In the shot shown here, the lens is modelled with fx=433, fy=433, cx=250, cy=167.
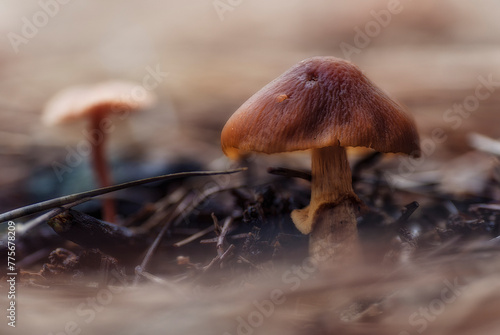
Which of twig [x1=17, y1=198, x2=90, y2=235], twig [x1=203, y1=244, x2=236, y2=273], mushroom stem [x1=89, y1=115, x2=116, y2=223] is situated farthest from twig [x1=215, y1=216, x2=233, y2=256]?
mushroom stem [x1=89, y1=115, x2=116, y2=223]

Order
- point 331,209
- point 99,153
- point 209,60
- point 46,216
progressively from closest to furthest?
point 46,216 < point 331,209 < point 99,153 < point 209,60

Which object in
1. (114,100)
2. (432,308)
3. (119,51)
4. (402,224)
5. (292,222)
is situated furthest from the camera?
(119,51)

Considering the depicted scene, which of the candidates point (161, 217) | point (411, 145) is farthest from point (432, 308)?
point (161, 217)

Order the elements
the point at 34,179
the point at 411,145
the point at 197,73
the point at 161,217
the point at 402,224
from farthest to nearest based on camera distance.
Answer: the point at 197,73
the point at 34,179
the point at 161,217
the point at 402,224
the point at 411,145

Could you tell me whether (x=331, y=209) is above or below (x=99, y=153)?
below

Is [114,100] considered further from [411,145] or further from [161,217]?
[411,145]

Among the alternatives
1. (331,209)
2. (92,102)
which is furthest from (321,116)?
(92,102)

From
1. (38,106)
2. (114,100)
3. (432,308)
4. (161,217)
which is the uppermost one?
(38,106)

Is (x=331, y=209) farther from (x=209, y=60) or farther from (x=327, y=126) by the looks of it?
(x=209, y=60)
